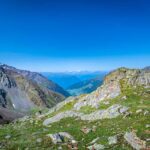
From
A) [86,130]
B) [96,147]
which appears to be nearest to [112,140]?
[96,147]

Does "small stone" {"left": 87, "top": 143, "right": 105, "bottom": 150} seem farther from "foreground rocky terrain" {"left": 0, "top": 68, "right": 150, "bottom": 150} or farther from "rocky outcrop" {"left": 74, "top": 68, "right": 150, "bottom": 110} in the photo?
"rocky outcrop" {"left": 74, "top": 68, "right": 150, "bottom": 110}

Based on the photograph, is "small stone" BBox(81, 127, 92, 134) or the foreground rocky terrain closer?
the foreground rocky terrain

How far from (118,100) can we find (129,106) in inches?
273

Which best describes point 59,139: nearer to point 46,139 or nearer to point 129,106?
point 46,139

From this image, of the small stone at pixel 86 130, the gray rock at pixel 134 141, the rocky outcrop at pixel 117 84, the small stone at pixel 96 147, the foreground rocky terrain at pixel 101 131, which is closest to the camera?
the gray rock at pixel 134 141

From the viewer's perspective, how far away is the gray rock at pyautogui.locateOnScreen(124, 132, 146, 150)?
33.8 meters

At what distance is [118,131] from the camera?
39000 millimetres

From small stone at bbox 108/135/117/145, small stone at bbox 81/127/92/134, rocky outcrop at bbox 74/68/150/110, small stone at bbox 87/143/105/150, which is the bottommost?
small stone at bbox 87/143/105/150

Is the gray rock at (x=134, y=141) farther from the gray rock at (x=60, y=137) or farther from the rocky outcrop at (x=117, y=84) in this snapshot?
the rocky outcrop at (x=117, y=84)

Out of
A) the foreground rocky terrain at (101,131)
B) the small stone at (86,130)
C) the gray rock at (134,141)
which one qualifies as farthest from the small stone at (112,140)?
the small stone at (86,130)

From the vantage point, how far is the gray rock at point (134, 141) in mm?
33844

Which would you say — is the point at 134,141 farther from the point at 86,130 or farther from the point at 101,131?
the point at 86,130

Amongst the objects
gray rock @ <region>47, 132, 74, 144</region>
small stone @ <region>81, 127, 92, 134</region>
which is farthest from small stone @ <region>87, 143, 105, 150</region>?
small stone @ <region>81, 127, 92, 134</region>

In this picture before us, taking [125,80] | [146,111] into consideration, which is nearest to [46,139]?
[146,111]
